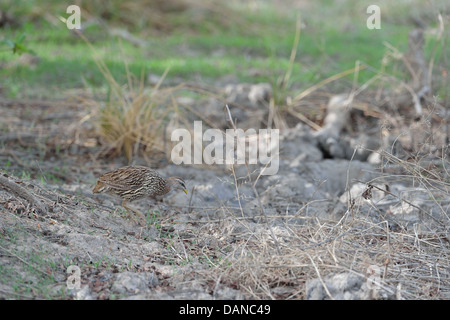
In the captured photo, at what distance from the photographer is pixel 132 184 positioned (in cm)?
485

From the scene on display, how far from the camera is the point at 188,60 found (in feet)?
32.1

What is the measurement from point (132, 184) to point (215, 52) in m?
6.16

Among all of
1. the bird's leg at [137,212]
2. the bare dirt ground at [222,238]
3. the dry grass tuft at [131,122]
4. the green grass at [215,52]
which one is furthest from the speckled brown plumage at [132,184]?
the green grass at [215,52]

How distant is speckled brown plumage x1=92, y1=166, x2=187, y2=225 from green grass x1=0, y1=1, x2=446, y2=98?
1.99m

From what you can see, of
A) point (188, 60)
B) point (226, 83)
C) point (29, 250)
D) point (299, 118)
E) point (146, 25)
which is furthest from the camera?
point (146, 25)

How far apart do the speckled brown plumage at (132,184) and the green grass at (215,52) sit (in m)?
1.99

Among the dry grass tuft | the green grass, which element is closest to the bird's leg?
the dry grass tuft

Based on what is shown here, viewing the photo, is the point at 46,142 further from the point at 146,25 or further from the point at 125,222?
the point at 146,25

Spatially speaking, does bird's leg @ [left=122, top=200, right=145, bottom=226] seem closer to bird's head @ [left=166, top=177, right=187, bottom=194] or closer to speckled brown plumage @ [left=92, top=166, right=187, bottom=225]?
speckled brown plumage @ [left=92, top=166, right=187, bottom=225]

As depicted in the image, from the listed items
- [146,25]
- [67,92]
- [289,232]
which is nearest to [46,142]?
[67,92]
